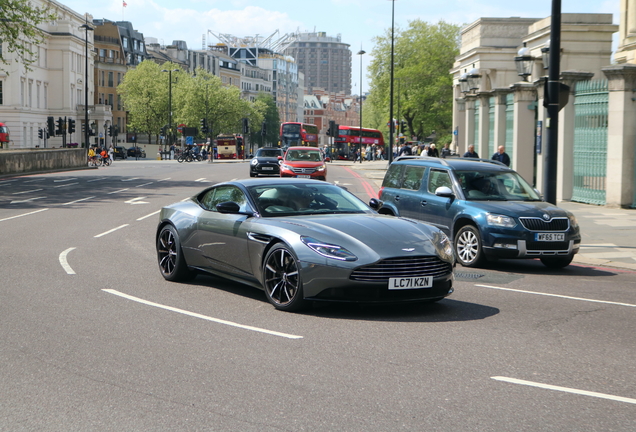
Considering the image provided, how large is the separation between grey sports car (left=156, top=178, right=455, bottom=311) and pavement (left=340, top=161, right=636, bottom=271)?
533cm

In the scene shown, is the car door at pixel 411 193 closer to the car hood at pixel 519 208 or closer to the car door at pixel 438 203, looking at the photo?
the car door at pixel 438 203

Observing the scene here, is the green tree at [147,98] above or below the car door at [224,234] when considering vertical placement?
above

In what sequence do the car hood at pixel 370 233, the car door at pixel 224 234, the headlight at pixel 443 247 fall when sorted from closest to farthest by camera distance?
the car hood at pixel 370 233, the headlight at pixel 443 247, the car door at pixel 224 234

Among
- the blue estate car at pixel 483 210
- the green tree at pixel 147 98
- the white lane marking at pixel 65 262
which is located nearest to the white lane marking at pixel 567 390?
the blue estate car at pixel 483 210

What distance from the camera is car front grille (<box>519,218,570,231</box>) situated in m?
11.9

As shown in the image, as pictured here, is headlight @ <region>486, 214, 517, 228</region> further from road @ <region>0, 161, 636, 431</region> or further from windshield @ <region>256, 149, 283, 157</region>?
windshield @ <region>256, 149, 283, 157</region>

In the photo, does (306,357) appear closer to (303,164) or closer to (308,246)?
(308,246)

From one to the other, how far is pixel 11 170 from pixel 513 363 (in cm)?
4056

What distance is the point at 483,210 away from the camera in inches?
484

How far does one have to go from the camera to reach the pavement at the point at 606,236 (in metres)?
13.2

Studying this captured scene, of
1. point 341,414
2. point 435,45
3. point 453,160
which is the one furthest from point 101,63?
point 341,414

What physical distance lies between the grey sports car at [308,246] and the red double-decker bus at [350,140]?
9215 cm

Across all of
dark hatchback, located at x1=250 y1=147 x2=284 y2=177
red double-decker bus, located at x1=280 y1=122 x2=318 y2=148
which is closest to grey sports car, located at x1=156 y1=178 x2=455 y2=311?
dark hatchback, located at x1=250 y1=147 x2=284 y2=177

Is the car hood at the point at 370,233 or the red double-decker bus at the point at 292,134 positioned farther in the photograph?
the red double-decker bus at the point at 292,134
